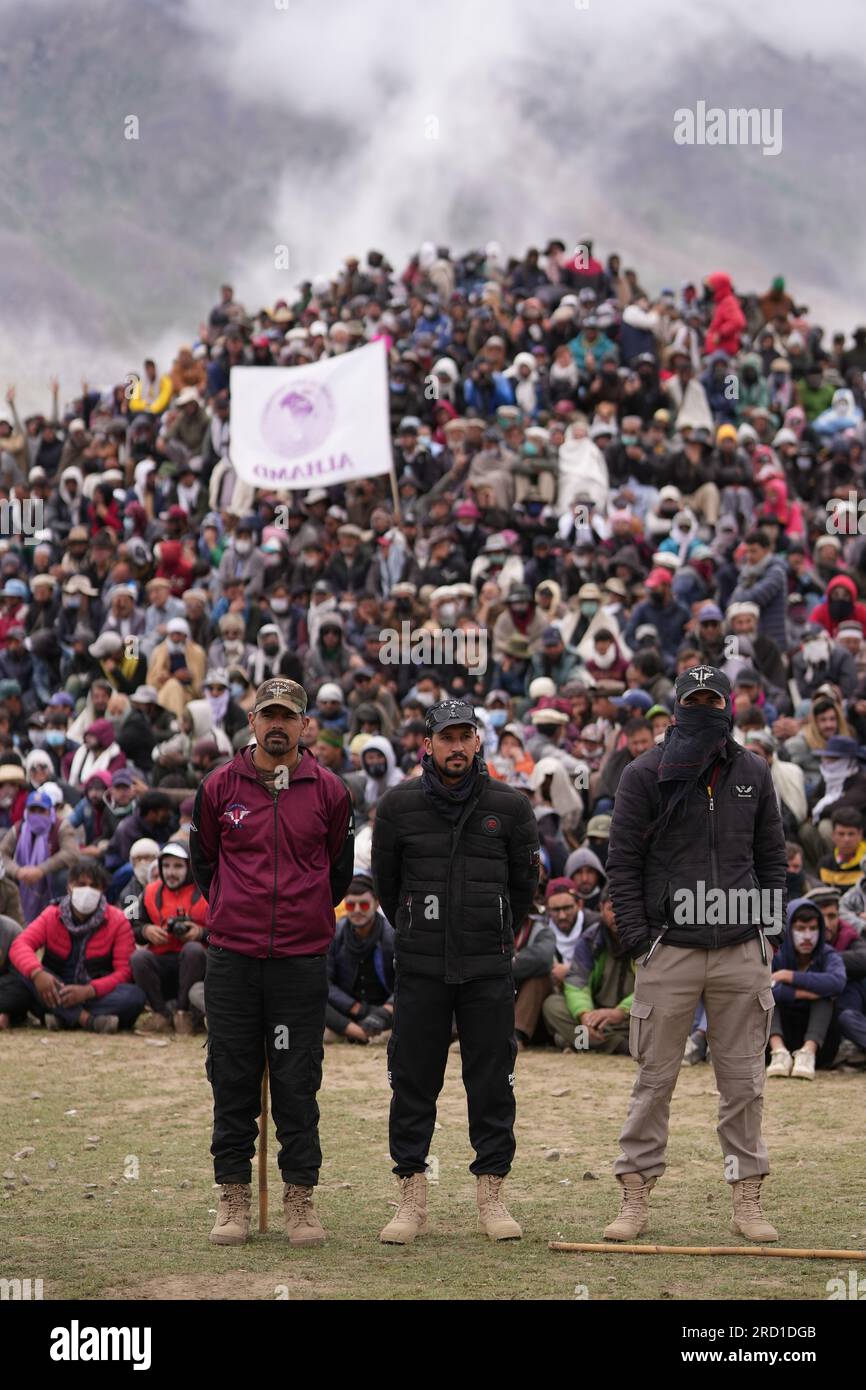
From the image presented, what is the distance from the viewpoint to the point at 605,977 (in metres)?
13.2

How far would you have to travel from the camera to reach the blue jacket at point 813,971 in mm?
12180

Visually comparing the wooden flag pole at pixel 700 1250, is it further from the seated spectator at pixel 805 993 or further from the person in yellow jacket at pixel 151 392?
the person in yellow jacket at pixel 151 392

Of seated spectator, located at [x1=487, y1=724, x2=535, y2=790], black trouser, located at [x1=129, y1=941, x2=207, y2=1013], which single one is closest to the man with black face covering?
black trouser, located at [x1=129, y1=941, x2=207, y2=1013]

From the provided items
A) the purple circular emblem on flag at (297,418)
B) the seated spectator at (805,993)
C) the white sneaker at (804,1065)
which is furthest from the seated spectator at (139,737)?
the white sneaker at (804,1065)

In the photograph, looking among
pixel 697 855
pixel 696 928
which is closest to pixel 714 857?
pixel 697 855

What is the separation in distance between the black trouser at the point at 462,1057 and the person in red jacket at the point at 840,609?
1117 cm

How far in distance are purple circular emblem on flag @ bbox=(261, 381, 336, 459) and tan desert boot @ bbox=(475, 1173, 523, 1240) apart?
46.5ft

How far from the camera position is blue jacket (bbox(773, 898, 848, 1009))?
480 inches

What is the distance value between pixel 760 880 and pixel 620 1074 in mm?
4536

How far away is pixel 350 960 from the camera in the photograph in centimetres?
1348

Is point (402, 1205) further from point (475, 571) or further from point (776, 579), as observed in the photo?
point (475, 571)

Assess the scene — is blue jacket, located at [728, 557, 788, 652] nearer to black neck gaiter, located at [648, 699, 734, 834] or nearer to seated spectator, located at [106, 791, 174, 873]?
seated spectator, located at [106, 791, 174, 873]

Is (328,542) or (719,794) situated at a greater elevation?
Result: (328,542)

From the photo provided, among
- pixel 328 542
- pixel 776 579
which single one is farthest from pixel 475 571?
pixel 776 579
